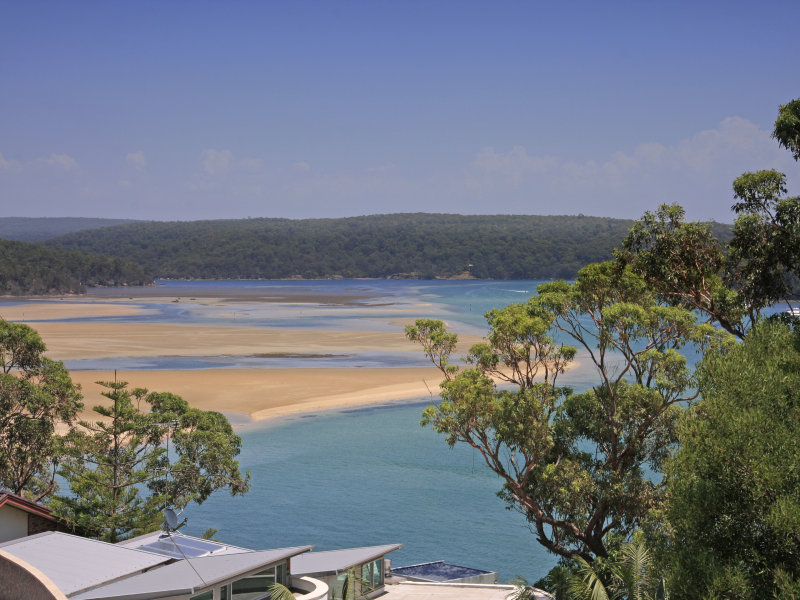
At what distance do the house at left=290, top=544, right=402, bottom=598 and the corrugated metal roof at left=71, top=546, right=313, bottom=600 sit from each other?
2.34 meters

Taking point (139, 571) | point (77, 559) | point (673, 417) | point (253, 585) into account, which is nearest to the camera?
point (253, 585)

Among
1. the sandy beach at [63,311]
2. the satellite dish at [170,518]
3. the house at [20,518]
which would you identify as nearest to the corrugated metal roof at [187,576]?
the satellite dish at [170,518]

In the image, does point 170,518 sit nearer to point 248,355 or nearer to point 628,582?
point 628,582

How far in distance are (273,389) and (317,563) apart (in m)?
34.7

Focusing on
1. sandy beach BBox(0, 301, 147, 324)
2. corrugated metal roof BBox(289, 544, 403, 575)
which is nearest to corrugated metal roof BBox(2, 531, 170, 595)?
corrugated metal roof BBox(289, 544, 403, 575)

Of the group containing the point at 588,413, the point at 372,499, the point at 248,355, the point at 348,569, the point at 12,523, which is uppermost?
the point at 588,413

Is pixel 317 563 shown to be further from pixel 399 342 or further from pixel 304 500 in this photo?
pixel 399 342

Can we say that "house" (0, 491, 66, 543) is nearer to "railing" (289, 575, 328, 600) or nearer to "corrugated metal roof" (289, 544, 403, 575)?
"corrugated metal roof" (289, 544, 403, 575)

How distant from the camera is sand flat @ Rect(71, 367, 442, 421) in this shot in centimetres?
4628

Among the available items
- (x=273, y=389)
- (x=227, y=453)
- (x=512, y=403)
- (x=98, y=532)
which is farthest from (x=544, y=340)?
(x=273, y=389)

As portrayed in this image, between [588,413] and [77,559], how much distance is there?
11.8 metres

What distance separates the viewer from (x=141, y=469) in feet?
73.4

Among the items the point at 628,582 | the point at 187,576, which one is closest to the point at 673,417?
the point at 628,582

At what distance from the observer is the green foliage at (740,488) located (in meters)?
10.2
